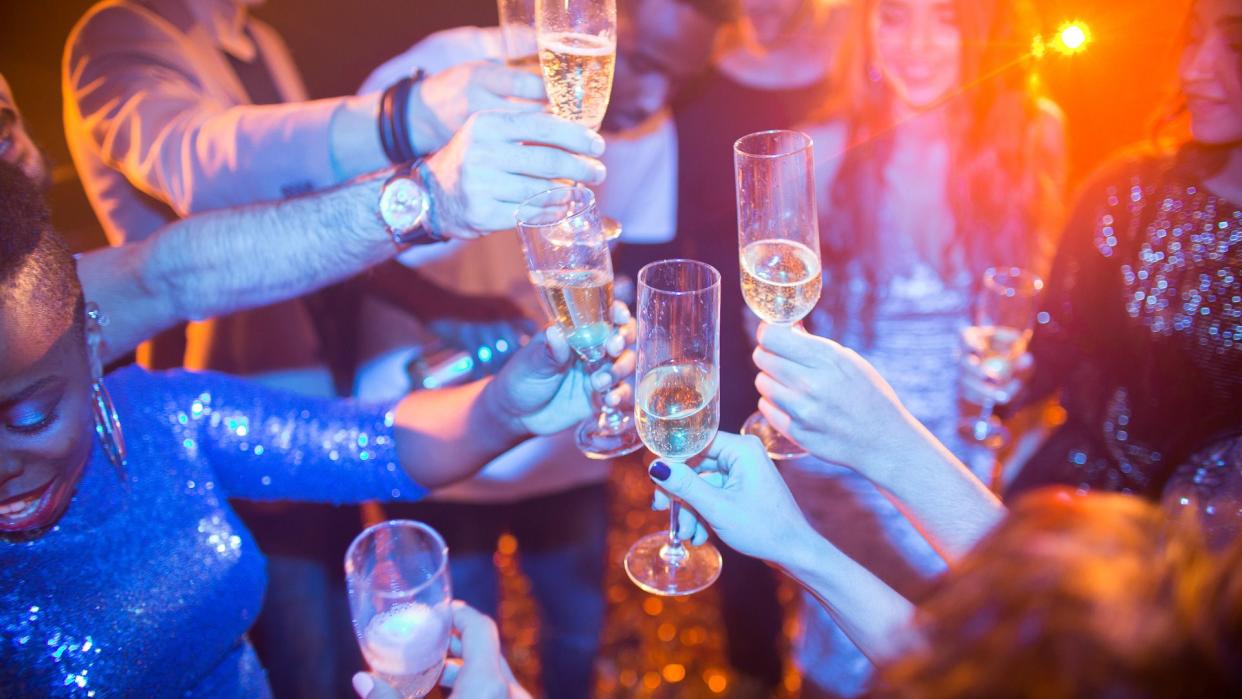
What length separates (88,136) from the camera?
7.94 feet

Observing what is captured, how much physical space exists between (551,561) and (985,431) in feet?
5.01

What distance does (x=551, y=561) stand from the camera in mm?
2816

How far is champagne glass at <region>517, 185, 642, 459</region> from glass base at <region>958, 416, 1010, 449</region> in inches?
54.5

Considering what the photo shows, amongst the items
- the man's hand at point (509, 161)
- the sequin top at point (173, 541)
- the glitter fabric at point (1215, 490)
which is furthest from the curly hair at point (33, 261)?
the glitter fabric at point (1215, 490)

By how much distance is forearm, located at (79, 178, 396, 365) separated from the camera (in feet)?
6.06

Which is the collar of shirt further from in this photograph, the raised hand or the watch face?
the raised hand

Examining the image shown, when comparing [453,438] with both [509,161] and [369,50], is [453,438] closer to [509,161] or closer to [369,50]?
[509,161]

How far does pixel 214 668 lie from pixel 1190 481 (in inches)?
84.0

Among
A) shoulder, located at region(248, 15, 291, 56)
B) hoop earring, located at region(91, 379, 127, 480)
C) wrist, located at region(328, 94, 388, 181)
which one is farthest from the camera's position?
shoulder, located at region(248, 15, 291, 56)

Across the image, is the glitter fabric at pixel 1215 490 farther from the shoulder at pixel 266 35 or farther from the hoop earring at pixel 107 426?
the shoulder at pixel 266 35

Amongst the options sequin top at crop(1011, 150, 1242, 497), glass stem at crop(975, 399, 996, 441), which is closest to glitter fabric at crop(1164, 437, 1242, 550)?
sequin top at crop(1011, 150, 1242, 497)

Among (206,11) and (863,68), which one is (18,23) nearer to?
(206,11)

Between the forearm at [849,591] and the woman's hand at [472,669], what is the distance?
0.54 m

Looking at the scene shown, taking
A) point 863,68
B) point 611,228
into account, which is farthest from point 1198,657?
point 863,68
